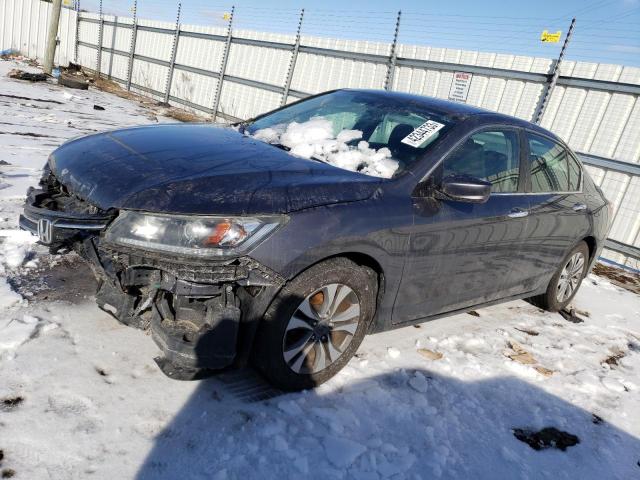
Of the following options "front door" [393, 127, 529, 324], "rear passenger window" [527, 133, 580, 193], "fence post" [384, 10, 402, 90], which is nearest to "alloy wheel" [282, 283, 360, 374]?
"front door" [393, 127, 529, 324]

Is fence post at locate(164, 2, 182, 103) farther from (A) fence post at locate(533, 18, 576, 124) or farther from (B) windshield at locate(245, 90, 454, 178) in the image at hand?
(B) windshield at locate(245, 90, 454, 178)

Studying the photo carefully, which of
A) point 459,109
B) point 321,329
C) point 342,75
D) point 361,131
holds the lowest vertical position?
point 321,329

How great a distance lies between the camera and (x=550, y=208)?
394 centimetres

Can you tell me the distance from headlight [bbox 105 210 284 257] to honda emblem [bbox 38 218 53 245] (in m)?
0.31

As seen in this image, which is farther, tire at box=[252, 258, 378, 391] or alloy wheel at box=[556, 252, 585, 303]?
alloy wheel at box=[556, 252, 585, 303]

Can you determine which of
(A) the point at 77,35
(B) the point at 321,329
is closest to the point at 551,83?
(B) the point at 321,329

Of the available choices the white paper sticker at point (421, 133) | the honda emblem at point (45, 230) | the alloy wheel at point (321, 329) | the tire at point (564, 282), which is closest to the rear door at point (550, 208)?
the tire at point (564, 282)

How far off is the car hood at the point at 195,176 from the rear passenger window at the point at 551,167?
66.3 inches

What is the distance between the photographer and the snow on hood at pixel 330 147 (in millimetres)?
3018

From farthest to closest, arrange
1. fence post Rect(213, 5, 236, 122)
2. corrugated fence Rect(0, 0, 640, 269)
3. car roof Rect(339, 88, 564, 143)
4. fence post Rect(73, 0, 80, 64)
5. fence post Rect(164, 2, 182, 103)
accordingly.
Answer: fence post Rect(73, 0, 80, 64) < fence post Rect(164, 2, 182, 103) < fence post Rect(213, 5, 236, 122) < corrugated fence Rect(0, 0, 640, 269) < car roof Rect(339, 88, 564, 143)

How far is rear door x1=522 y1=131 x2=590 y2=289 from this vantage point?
3814mm

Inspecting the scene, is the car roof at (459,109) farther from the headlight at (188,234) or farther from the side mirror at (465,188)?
the headlight at (188,234)

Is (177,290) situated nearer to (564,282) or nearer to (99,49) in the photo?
(564,282)

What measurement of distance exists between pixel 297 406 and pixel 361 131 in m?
1.82
